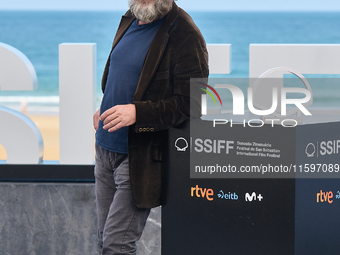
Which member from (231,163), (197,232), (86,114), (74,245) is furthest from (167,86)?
(74,245)

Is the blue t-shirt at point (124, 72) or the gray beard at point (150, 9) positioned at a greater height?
the gray beard at point (150, 9)

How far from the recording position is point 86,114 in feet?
10.9

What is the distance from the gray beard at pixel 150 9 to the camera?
2004 millimetres

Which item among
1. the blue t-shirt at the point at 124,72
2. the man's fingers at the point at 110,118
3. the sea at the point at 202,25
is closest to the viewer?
the man's fingers at the point at 110,118

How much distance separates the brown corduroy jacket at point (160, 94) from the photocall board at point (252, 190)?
6 centimetres

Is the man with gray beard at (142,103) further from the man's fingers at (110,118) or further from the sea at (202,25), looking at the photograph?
the sea at (202,25)

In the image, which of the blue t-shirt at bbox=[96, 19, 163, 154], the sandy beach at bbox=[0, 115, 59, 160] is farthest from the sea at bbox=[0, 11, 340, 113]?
the blue t-shirt at bbox=[96, 19, 163, 154]

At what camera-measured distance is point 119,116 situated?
1928mm

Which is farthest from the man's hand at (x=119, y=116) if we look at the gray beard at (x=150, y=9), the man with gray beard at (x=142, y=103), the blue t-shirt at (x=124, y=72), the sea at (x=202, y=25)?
the sea at (x=202, y=25)

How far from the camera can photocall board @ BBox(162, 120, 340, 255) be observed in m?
1.72

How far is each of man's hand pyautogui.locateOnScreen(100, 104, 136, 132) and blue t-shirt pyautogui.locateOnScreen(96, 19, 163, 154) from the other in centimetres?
11

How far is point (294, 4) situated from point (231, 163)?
108 ft

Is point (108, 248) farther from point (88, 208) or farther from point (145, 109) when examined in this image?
point (88, 208)

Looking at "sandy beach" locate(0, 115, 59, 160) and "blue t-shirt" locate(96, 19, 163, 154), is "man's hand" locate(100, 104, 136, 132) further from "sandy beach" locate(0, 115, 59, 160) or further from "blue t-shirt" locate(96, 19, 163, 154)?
"sandy beach" locate(0, 115, 59, 160)
